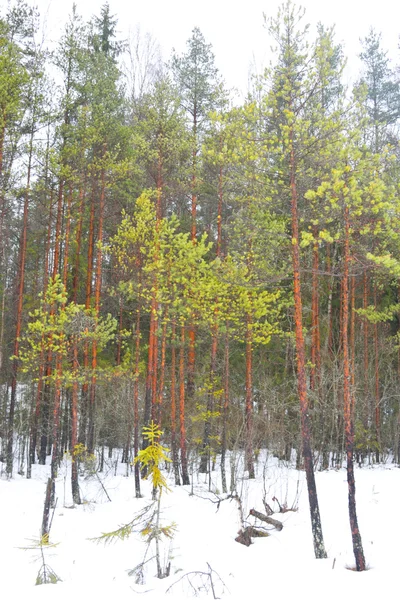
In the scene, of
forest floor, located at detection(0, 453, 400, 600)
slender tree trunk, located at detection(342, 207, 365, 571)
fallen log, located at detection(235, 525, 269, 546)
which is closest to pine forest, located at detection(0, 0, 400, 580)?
slender tree trunk, located at detection(342, 207, 365, 571)

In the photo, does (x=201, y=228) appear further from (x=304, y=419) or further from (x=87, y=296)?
(x=304, y=419)

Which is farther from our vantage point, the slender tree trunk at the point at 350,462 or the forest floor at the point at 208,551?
the slender tree trunk at the point at 350,462

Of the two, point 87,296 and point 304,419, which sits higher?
point 87,296

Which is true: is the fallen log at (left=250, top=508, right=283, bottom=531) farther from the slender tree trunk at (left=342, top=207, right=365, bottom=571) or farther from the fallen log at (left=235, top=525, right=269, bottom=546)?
the slender tree trunk at (left=342, top=207, right=365, bottom=571)

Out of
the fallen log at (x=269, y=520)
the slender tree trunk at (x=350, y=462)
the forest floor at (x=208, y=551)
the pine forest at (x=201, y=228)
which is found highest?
the pine forest at (x=201, y=228)

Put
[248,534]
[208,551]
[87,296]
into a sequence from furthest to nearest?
[87,296]
[248,534]
[208,551]

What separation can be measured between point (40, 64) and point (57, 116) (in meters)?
2.53

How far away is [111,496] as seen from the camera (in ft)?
48.1

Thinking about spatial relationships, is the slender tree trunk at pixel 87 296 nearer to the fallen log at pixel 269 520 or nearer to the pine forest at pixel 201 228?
the pine forest at pixel 201 228

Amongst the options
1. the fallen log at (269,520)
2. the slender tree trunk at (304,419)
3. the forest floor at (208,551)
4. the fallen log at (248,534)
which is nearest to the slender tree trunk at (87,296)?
the forest floor at (208,551)

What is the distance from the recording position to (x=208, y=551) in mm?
8727

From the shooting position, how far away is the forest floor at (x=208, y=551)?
22.9 ft

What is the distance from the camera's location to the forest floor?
698 centimetres

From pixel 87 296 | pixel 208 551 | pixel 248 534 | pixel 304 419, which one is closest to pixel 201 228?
pixel 87 296
